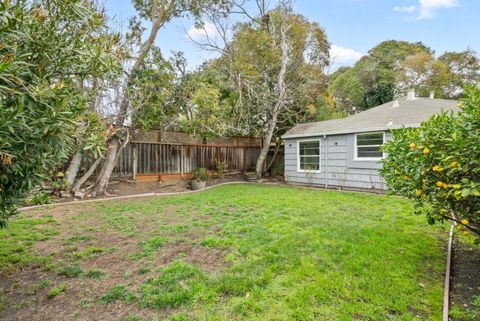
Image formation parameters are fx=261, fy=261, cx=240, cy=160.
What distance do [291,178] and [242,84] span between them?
4820mm

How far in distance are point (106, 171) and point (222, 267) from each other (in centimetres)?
655

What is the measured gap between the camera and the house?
27.8 feet

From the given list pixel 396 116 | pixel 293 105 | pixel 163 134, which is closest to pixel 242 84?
pixel 293 105

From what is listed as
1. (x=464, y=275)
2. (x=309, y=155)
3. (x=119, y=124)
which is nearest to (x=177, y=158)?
(x=119, y=124)

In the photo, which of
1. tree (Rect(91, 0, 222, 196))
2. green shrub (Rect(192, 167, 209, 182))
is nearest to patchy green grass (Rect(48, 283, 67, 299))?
tree (Rect(91, 0, 222, 196))

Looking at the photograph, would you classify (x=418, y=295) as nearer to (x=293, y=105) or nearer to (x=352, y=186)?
(x=352, y=186)

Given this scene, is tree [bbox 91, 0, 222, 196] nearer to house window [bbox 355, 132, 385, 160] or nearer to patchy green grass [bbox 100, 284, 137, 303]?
patchy green grass [bbox 100, 284, 137, 303]

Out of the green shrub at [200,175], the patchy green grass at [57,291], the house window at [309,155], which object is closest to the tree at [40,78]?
the patchy green grass at [57,291]

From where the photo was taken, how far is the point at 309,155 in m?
10.9

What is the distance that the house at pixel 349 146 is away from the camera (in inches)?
334

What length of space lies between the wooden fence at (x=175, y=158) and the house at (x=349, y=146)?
258 centimetres

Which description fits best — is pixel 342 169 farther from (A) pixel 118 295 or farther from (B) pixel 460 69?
(B) pixel 460 69

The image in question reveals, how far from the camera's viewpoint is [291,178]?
11500 millimetres

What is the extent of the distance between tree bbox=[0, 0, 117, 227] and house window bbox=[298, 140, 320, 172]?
8731mm
